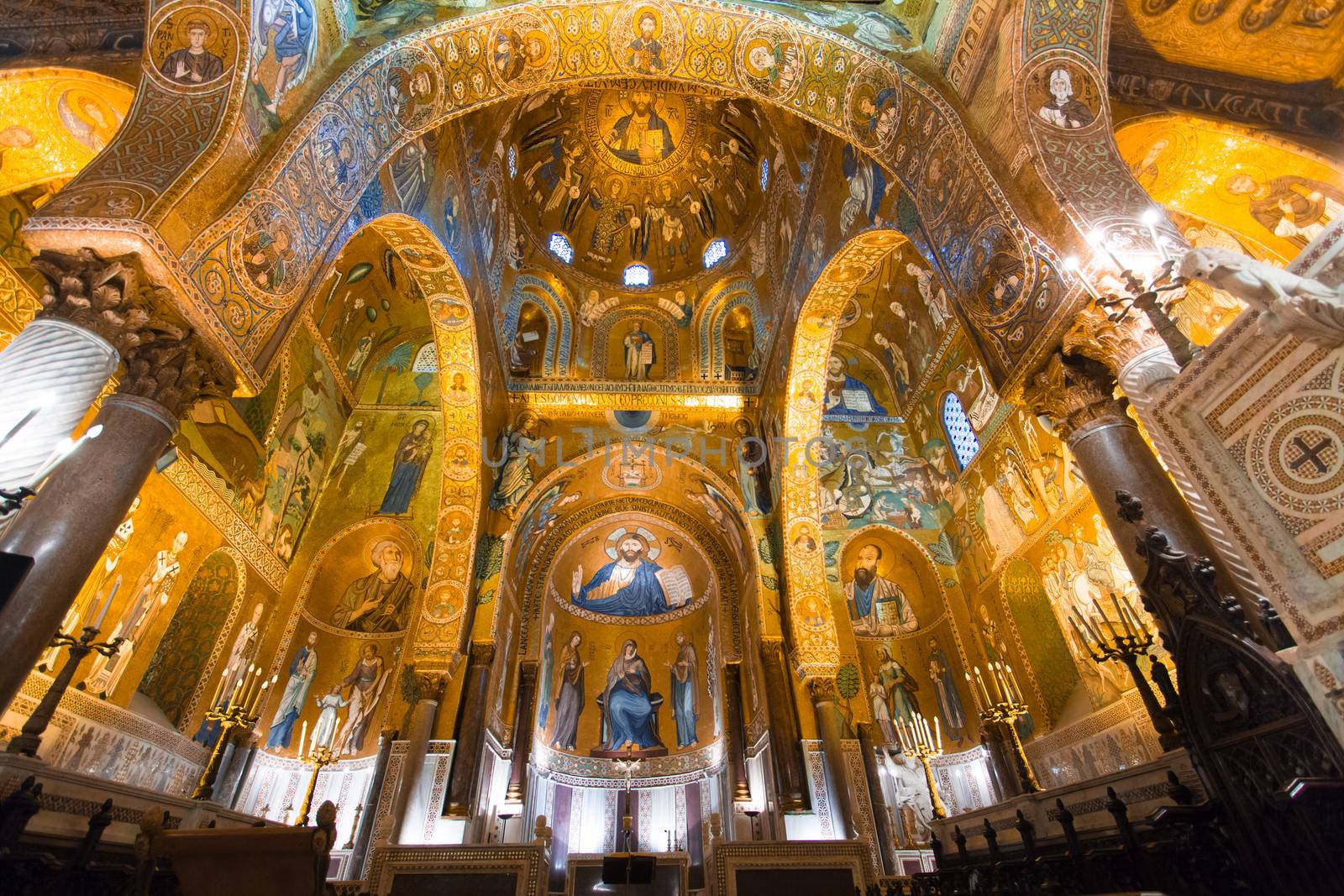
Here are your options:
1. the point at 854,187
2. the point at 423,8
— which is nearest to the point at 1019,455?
the point at 854,187

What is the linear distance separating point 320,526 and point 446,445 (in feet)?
11.9

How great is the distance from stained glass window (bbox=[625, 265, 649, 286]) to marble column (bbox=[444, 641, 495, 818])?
9.54 m

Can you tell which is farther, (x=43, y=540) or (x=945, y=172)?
(x=945, y=172)

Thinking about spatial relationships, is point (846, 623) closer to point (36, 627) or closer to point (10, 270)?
point (36, 627)

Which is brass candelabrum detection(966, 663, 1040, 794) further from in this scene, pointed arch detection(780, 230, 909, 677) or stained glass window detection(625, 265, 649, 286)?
stained glass window detection(625, 265, 649, 286)

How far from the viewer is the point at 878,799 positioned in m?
9.62

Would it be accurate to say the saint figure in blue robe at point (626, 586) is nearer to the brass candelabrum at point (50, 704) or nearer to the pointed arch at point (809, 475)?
the pointed arch at point (809, 475)

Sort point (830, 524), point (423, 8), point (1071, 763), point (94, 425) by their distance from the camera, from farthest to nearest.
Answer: point (830, 524) → point (1071, 763) → point (423, 8) → point (94, 425)

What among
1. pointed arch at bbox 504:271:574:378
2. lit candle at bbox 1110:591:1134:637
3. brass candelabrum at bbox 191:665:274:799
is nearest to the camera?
lit candle at bbox 1110:591:1134:637

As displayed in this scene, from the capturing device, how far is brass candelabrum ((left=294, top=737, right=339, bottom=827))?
24.2ft

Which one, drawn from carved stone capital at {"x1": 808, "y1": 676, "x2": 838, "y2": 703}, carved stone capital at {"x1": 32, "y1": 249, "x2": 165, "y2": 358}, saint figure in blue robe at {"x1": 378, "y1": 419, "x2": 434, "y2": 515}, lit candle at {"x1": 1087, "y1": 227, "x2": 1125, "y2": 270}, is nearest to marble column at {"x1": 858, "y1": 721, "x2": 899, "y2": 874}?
carved stone capital at {"x1": 808, "y1": 676, "x2": 838, "y2": 703}

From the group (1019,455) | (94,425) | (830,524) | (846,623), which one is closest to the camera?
(94,425)

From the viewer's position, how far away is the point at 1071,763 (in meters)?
8.57

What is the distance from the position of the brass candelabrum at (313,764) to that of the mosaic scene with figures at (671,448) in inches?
2.6
